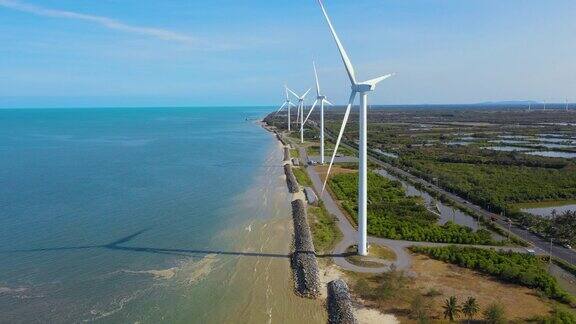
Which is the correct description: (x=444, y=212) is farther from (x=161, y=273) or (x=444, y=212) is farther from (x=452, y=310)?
(x=161, y=273)

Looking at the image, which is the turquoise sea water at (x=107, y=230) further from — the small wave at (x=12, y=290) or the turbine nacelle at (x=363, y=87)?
the turbine nacelle at (x=363, y=87)

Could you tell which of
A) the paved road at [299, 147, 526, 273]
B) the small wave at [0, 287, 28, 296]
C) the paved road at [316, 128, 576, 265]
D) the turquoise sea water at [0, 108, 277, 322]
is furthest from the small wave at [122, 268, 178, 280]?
the paved road at [316, 128, 576, 265]

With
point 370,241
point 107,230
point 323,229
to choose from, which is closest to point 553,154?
point 323,229

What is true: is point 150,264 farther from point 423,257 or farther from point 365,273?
point 423,257

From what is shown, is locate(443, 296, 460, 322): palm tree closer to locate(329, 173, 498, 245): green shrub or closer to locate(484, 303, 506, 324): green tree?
locate(484, 303, 506, 324): green tree

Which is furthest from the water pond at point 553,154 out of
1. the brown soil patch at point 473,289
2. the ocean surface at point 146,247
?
the brown soil patch at point 473,289

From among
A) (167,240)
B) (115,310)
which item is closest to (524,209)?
(167,240)
